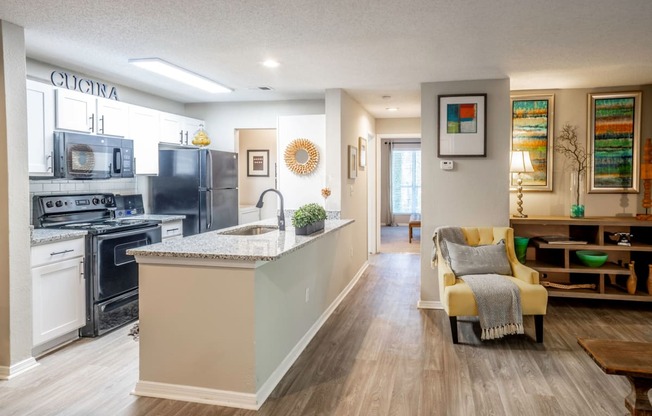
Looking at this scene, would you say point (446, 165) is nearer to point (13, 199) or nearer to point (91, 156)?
point (91, 156)

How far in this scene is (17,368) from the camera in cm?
320

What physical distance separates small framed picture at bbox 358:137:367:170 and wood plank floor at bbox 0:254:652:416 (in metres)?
2.61

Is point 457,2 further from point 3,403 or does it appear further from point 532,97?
point 3,403

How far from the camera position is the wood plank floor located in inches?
107

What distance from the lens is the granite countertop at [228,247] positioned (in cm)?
270

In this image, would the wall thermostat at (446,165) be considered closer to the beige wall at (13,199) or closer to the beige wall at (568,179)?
the beige wall at (568,179)

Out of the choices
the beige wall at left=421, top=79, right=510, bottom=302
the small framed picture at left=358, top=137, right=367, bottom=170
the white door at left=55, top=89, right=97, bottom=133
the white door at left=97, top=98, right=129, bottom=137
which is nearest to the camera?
the white door at left=55, top=89, right=97, bottom=133

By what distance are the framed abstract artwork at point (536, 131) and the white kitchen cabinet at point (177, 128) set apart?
371cm

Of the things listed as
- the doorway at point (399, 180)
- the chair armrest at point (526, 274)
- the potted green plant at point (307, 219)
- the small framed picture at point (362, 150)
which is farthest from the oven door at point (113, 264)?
the doorway at point (399, 180)

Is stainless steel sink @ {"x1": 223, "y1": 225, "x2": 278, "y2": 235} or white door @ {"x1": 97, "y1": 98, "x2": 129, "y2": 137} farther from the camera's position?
white door @ {"x1": 97, "y1": 98, "x2": 129, "y2": 137}

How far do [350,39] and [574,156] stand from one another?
328cm

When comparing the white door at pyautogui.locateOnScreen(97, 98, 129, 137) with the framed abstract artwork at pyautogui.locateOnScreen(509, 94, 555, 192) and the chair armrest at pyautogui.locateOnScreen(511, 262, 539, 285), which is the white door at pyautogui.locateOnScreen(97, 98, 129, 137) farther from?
the framed abstract artwork at pyautogui.locateOnScreen(509, 94, 555, 192)

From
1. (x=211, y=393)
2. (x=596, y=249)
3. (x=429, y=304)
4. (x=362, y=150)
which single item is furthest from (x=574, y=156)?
(x=211, y=393)

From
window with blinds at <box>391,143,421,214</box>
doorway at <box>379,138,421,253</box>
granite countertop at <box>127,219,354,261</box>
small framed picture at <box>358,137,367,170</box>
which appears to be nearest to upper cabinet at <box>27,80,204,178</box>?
granite countertop at <box>127,219,354,261</box>
